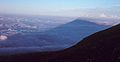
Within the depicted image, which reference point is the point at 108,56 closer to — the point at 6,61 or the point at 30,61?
the point at 30,61

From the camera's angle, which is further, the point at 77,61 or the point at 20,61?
the point at 20,61

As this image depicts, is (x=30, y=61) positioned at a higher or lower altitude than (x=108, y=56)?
lower

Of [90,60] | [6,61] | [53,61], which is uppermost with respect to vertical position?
[90,60]

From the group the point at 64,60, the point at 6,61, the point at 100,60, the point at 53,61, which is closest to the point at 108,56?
the point at 100,60

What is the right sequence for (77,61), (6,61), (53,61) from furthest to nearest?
(6,61) < (53,61) < (77,61)

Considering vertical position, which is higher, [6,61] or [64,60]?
[64,60]

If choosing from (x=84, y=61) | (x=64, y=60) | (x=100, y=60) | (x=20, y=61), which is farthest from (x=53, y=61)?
(x=20, y=61)

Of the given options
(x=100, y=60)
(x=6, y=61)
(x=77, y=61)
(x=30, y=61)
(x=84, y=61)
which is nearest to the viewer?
(x=100, y=60)

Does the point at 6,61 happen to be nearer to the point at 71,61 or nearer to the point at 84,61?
the point at 71,61

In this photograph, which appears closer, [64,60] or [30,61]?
[64,60]
